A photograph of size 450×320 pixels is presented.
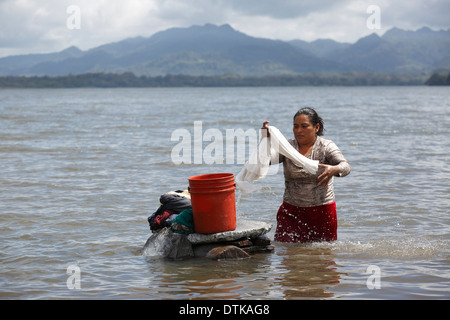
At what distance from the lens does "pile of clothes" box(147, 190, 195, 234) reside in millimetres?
6777

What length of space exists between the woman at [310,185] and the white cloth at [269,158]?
137 millimetres

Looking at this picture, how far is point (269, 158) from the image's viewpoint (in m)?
6.26

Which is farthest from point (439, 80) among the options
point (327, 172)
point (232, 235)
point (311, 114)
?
point (327, 172)

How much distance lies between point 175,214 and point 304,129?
2063 millimetres

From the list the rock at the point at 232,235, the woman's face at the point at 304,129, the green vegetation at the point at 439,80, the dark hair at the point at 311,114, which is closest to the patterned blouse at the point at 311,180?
the woman's face at the point at 304,129

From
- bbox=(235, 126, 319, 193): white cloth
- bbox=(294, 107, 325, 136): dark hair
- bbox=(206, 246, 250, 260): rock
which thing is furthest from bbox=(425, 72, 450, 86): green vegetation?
bbox=(235, 126, 319, 193): white cloth

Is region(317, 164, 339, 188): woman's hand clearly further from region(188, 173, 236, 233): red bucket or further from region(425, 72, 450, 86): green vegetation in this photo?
region(425, 72, 450, 86): green vegetation

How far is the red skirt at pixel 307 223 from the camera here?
6.38 metres

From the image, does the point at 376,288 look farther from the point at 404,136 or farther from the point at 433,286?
the point at 404,136

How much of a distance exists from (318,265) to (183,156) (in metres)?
12.0

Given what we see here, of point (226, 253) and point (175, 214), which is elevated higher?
point (175, 214)

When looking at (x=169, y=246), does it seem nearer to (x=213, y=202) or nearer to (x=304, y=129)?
(x=213, y=202)
